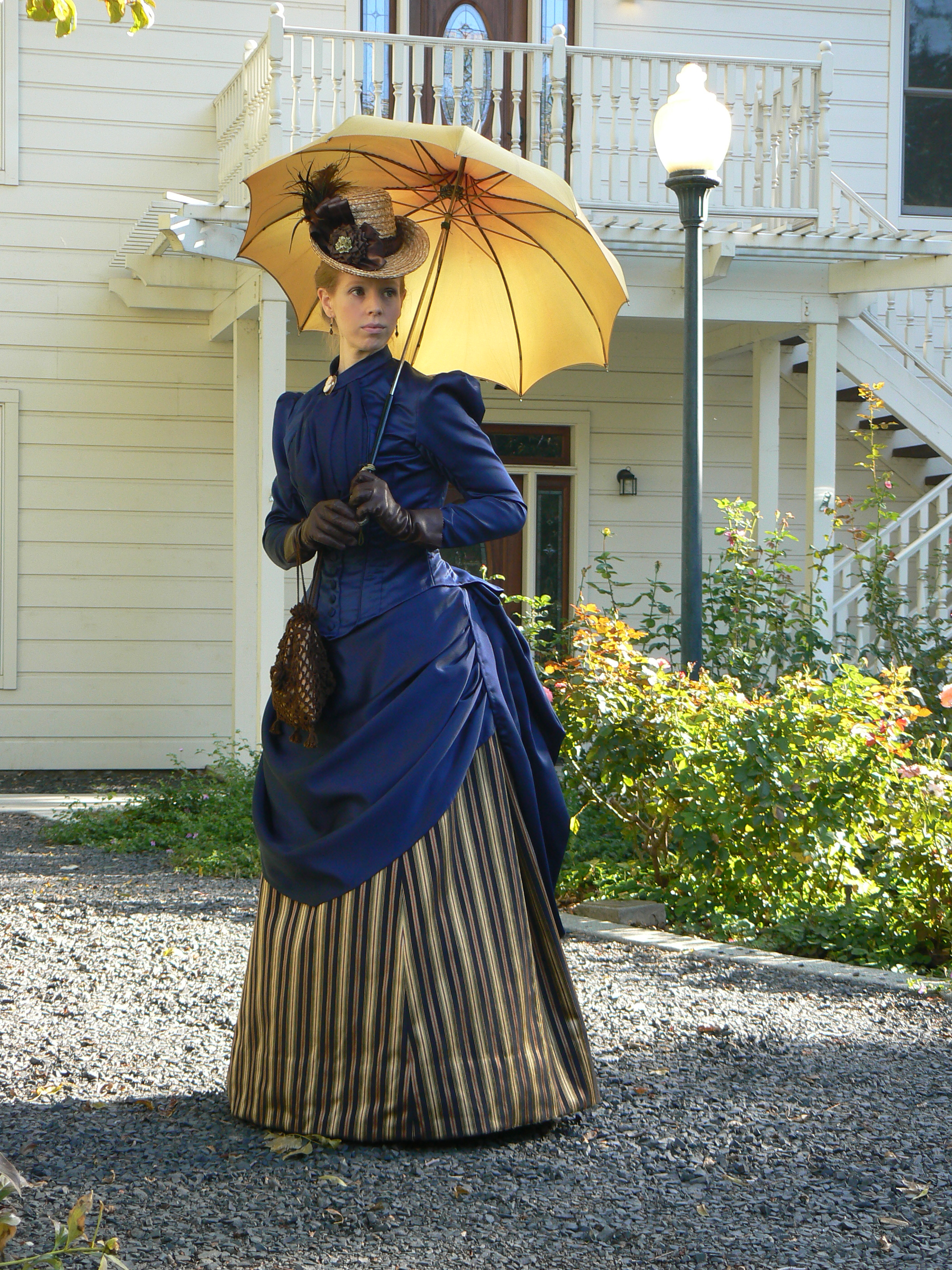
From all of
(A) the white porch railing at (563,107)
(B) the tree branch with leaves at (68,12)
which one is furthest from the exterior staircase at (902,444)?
(B) the tree branch with leaves at (68,12)

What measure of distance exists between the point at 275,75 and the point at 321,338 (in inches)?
81.5

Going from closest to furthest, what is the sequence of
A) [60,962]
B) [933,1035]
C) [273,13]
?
[933,1035], [60,962], [273,13]

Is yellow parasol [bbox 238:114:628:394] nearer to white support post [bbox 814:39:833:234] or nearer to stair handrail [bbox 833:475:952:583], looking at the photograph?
stair handrail [bbox 833:475:952:583]

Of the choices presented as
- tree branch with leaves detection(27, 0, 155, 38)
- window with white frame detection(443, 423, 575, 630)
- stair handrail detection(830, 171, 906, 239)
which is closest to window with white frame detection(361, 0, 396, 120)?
window with white frame detection(443, 423, 575, 630)

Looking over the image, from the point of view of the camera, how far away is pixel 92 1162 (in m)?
2.58

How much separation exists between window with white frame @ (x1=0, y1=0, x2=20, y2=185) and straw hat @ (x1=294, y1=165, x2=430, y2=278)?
7467 mm

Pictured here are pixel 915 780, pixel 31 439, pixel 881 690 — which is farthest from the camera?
pixel 31 439

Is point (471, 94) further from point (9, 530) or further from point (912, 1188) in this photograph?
point (912, 1188)

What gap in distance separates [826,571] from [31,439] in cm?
549

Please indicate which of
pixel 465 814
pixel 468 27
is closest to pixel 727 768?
pixel 465 814

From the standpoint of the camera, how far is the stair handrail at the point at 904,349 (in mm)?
8938

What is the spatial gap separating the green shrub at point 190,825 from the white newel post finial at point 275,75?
3419 millimetres

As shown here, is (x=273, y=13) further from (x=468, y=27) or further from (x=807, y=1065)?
(x=807, y=1065)

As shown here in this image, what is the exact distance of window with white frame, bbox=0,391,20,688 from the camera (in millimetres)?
9352
